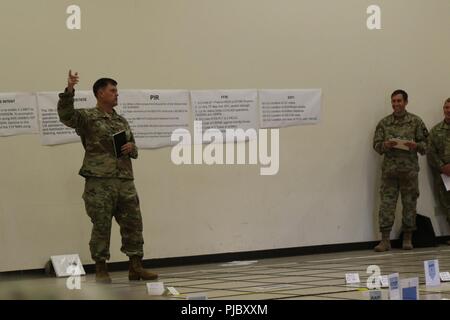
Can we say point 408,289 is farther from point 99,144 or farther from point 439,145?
point 439,145

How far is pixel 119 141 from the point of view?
6219 millimetres

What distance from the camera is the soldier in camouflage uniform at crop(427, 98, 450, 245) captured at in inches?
371

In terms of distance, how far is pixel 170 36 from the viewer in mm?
7836

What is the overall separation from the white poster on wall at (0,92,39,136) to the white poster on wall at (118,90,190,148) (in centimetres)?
89

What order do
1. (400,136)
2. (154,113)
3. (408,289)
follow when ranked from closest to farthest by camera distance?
(408,289) < (154,113) < (400,136)

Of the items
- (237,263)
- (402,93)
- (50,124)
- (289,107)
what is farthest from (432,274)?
(402,93)

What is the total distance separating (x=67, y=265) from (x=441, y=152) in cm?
490

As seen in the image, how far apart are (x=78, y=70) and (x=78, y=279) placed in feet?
6.58

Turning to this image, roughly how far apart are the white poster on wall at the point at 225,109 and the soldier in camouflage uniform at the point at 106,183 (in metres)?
1.76

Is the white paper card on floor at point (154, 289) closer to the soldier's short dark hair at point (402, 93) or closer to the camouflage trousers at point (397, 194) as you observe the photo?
the camouflage trousers at point (397, 194)

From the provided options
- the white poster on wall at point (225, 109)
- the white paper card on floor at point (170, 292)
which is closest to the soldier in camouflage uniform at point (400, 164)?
the white poster on wall at point (225, 109)

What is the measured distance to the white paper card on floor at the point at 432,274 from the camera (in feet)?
17.1

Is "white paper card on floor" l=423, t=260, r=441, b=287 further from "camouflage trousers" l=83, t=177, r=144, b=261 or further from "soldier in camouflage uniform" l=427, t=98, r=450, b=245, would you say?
"soldier in camouflage uniform" l=427, t=98, r=450, b=245
